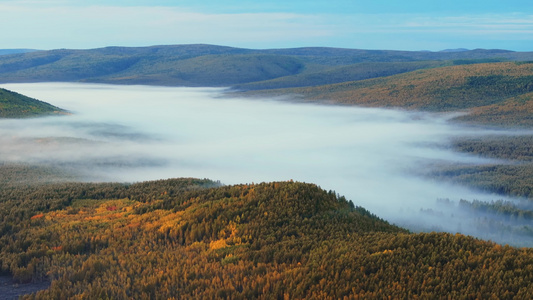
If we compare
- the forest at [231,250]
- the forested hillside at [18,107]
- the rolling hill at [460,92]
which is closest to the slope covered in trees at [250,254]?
the forest at [231,250]

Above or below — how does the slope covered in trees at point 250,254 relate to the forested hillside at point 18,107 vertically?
below

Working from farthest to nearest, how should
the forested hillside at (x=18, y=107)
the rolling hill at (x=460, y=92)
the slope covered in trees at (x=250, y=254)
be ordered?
1. the rolling hill at (x=460, y=92)
2. the forested hillside at (x=18, y=107)
3. the slope covered in trees at (x=250, y=254)

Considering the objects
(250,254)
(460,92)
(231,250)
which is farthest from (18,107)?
(460,92)

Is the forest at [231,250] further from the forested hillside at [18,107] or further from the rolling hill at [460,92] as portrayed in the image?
the rolling hill at [460,92]

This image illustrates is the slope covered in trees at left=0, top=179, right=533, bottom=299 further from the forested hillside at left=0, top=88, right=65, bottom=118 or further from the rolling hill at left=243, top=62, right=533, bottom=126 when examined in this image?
the rolling hill at left=243, top=62, right=533, bottom=126

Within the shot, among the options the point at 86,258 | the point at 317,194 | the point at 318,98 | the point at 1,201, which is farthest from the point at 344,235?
the point at 318,98

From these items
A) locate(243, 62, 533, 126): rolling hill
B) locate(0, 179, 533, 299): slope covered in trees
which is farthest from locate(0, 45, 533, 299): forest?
locate(243, 62, 533, 126): rolling hill
